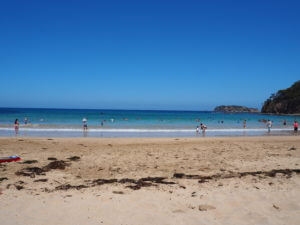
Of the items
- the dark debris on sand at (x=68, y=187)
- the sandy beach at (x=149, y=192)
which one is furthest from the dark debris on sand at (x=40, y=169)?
the dark debris on sand at (x=68, y=187)

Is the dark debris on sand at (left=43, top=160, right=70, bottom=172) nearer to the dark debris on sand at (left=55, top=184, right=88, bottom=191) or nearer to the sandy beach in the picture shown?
the sandy beach

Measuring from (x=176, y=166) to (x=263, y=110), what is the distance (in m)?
147

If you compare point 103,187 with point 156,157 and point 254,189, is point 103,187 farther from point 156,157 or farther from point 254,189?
point 156,157

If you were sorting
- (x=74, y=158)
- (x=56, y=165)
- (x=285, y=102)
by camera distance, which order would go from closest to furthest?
(x=56, y=165), (x=74, y=158), (x=285, y=102)

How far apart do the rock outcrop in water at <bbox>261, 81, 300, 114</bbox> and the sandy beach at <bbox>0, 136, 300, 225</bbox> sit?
121031mm

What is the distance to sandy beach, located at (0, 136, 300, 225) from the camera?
4.55 m

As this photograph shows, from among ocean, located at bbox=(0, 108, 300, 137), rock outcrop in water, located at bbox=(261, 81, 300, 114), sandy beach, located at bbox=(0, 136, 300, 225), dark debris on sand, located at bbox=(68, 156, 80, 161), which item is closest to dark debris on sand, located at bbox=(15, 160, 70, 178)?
sandy beach, located at bbox=(0, 136, 300, 225)

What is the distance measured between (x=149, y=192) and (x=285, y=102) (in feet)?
431

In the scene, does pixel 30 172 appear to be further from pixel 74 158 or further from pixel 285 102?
pixel 285 102

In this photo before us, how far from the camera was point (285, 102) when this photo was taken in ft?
390

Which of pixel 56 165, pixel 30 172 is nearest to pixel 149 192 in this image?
pixel 30 172

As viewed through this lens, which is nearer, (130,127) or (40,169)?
(40,169)

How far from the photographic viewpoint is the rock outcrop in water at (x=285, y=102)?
372 feet

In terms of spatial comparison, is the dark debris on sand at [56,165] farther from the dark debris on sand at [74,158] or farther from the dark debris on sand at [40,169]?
the dark debris on sand at [74,158]
